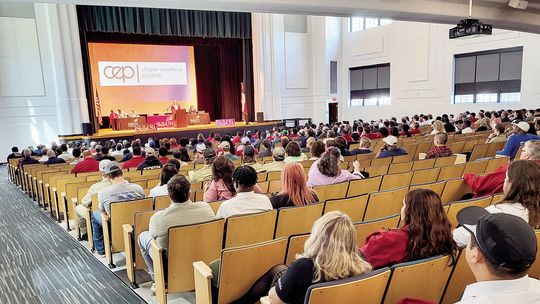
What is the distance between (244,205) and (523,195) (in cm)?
193

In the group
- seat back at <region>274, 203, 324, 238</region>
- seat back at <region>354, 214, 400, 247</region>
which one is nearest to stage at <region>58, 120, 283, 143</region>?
seat back at <region>274, 203, 324, 238</region>

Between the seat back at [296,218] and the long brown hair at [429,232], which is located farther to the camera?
the seat back at [296,218]

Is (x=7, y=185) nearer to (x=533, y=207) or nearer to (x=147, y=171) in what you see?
(x=147, y=171)

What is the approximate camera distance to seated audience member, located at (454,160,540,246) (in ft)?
7.16

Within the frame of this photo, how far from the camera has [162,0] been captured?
258 inches

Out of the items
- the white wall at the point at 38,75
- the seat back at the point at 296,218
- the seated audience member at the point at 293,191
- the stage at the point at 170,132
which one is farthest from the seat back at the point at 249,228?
the white wall at the point at 38,75

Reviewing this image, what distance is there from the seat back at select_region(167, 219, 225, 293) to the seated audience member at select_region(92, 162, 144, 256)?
1.27 meters

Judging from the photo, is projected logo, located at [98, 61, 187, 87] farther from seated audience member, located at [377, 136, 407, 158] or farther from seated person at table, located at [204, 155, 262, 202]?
seated person at table, located at [204, 155, 262, 202]

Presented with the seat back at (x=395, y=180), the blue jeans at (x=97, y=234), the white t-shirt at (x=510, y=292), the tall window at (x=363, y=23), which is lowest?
the blue jeans at (x=97, y=234)

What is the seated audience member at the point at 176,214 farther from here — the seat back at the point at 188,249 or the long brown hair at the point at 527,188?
the long brown hair at the point at 527,188

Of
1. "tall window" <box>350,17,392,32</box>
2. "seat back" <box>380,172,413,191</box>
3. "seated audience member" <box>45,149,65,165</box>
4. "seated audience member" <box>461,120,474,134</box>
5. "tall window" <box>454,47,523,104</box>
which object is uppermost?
"tall window" <box>350,17,392,32</box>

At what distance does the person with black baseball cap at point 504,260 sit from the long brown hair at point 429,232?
64cm

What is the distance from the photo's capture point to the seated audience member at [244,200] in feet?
9.57

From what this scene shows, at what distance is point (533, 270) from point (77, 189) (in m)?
4.73
